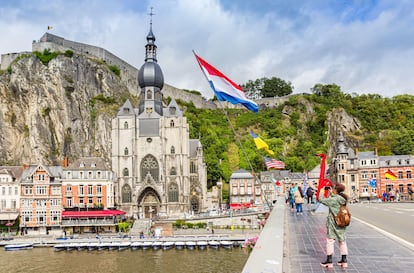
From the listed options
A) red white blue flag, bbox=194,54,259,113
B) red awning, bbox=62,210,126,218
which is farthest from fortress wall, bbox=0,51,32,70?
red white blue flag, bbox=194,54,259,113

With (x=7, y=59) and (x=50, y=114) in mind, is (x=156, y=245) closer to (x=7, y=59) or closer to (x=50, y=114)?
(x=50, y=114)

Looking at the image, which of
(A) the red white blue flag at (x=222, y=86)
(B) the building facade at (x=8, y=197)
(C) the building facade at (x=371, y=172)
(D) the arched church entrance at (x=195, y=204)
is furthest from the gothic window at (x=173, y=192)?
(A) the red white blue flag at (x=222, y=86)

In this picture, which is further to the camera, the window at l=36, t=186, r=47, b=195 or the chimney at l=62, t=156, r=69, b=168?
the chimney at l=62, t=156, r=69, b=168

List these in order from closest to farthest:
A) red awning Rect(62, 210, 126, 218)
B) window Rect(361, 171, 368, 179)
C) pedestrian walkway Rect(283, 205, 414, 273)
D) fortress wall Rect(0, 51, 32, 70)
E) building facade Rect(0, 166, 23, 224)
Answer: pedestrian walkway Rect(283, 205, 414, 273)
building facade Rect(0, 166, 23, 224)
red awning Rect(62, 210, 126, 218)
window Rect(361, 171, 368, 179)
fortress wall Rect(0, 51, 32, 70)

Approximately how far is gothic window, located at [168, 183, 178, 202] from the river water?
16.0m

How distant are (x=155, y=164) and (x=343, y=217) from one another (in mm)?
51700

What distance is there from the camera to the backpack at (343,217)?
302 inches

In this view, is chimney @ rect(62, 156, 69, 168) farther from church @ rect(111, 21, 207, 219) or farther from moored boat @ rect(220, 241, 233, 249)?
moored boat @ rect(220, 241, 233, 249)

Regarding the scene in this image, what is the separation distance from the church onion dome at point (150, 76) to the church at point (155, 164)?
2.17 m

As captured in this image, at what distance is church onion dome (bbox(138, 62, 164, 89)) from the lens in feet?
205

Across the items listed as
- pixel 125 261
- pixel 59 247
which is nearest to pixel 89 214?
pixel 59 247

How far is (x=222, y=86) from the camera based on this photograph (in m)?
13.9

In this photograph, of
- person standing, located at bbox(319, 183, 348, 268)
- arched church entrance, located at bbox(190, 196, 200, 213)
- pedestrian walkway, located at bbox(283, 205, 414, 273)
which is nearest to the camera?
pedestrian walkway, located at bbox(283, 205, 414, 273)

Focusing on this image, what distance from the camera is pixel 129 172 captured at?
5731cm
